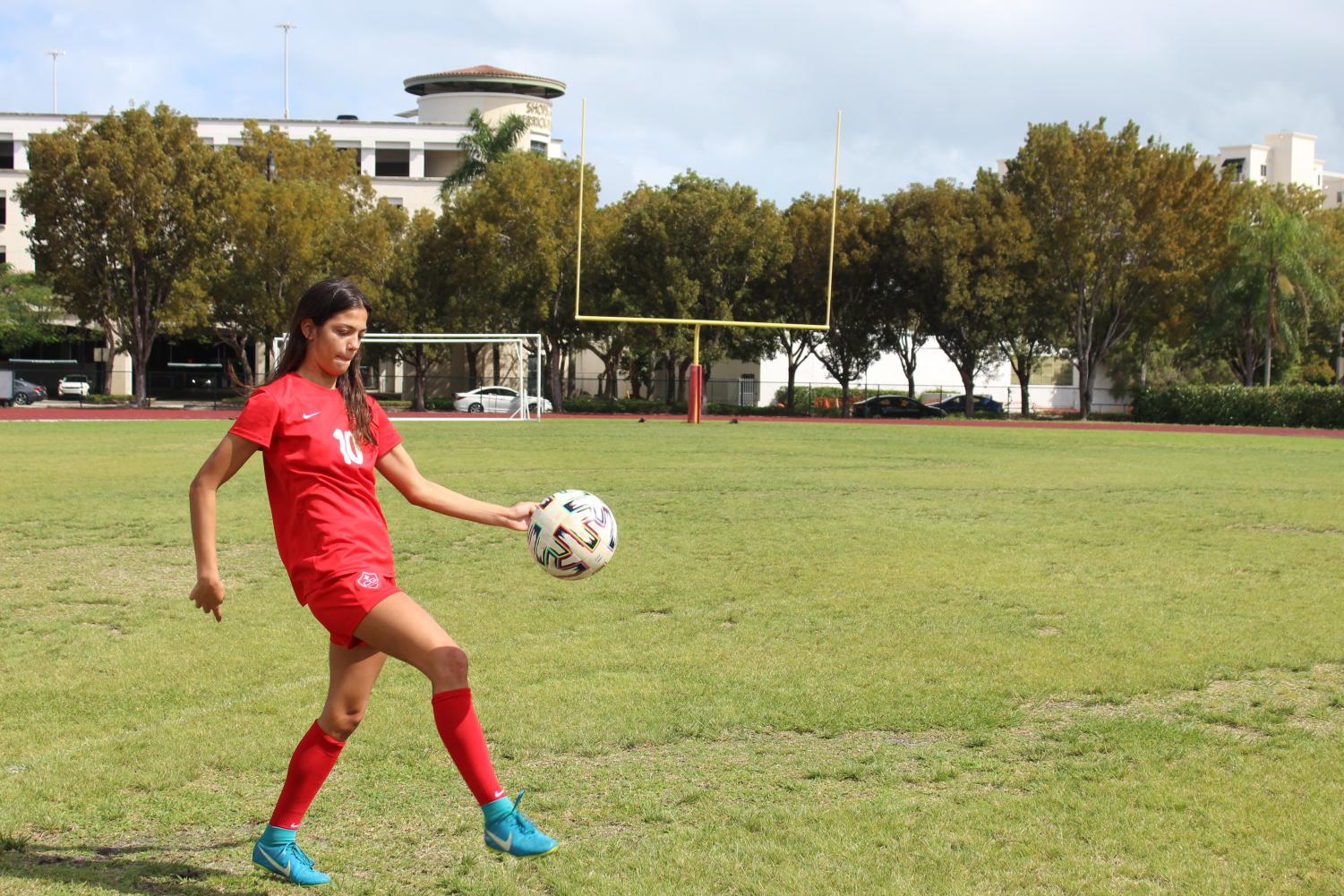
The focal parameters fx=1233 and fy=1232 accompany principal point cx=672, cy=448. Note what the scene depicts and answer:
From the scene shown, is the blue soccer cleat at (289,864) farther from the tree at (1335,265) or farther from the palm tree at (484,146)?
the tree at (1335,265)

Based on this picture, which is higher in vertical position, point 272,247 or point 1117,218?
point 1117,218

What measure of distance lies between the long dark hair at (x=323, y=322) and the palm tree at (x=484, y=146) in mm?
51041

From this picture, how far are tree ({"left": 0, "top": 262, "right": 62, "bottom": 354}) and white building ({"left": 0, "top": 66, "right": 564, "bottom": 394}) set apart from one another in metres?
5.50

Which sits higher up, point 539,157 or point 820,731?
point 539,157

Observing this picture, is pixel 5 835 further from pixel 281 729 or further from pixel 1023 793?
pixel 1023 793

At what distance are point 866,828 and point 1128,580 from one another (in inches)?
226

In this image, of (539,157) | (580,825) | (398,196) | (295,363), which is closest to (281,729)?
(580,825)

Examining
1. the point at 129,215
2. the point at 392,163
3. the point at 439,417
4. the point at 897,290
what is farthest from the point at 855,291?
the point at 392,163

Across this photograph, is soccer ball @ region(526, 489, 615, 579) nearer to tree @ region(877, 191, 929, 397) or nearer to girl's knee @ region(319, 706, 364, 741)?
girl's knee @ region(319, 706, 364, 741)

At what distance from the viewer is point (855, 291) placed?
52594 mm

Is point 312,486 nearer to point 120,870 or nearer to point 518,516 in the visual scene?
point 518,516

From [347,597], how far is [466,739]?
1.82ft

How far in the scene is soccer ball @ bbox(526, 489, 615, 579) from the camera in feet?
14.2

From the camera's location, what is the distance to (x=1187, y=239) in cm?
4659
